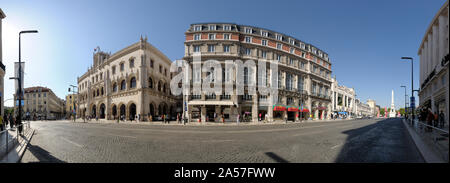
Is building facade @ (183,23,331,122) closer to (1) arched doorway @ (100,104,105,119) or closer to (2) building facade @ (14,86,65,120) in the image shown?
(1) arched doorway @ (100,104,105,119)

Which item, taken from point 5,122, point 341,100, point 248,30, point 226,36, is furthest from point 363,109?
point 5,122

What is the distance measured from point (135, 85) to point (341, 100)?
70.6 m

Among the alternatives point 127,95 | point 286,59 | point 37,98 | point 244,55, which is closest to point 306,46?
point 286,59

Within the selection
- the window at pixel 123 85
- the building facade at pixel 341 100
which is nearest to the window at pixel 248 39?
the window at pixel 123 85

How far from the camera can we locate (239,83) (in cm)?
3048

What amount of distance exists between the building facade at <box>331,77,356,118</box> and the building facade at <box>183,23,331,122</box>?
80.0 feet

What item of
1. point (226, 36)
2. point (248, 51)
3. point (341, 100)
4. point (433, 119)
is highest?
point (226, 36)

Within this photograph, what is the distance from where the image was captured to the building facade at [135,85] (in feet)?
102

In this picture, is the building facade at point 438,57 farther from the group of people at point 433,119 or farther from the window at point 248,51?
the window at point 248,51

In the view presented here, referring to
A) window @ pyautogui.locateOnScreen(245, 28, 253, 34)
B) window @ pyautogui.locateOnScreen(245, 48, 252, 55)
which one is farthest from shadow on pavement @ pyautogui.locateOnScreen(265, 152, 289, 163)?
window @ pyautogui.locateOnScreen(245, 28, 253, 34)

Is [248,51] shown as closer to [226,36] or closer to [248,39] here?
[248,39]

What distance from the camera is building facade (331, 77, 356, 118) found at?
60.6 meters

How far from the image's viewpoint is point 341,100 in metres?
66.6

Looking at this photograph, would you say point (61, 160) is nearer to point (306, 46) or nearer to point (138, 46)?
point (138, 46)
